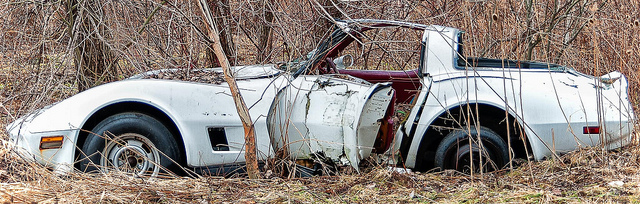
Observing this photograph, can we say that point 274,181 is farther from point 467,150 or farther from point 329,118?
point 467,150

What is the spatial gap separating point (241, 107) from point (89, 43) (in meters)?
3.46

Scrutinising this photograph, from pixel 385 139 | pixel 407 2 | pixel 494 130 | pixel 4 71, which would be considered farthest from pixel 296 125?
pixel 4 71

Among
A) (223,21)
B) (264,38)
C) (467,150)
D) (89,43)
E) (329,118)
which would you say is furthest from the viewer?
(264,38)

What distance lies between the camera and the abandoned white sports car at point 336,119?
438 cm

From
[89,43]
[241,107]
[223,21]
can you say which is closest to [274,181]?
[241,107]

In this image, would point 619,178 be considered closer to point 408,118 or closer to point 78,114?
point 408,118

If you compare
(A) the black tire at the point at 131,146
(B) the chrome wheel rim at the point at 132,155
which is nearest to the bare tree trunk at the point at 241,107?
(A) the black tire at the point at 131,146

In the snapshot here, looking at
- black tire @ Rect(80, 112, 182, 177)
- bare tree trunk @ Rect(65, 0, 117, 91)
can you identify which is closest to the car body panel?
black tire @ Rect(80, 112, 182, 177)

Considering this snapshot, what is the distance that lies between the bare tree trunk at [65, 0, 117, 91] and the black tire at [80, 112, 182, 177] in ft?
7.68

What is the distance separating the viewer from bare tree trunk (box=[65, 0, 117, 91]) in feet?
21.6

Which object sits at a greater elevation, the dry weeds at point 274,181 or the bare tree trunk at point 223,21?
the bare tree trunk at point 223,21

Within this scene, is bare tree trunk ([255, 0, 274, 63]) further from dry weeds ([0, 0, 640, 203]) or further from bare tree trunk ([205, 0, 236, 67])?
dry weeds ([0, 0, 640, 203])

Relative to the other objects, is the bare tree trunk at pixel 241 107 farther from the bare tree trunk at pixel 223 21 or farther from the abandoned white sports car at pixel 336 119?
the bare tree trunk at pixel 223 21

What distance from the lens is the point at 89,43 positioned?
22.9 feet
